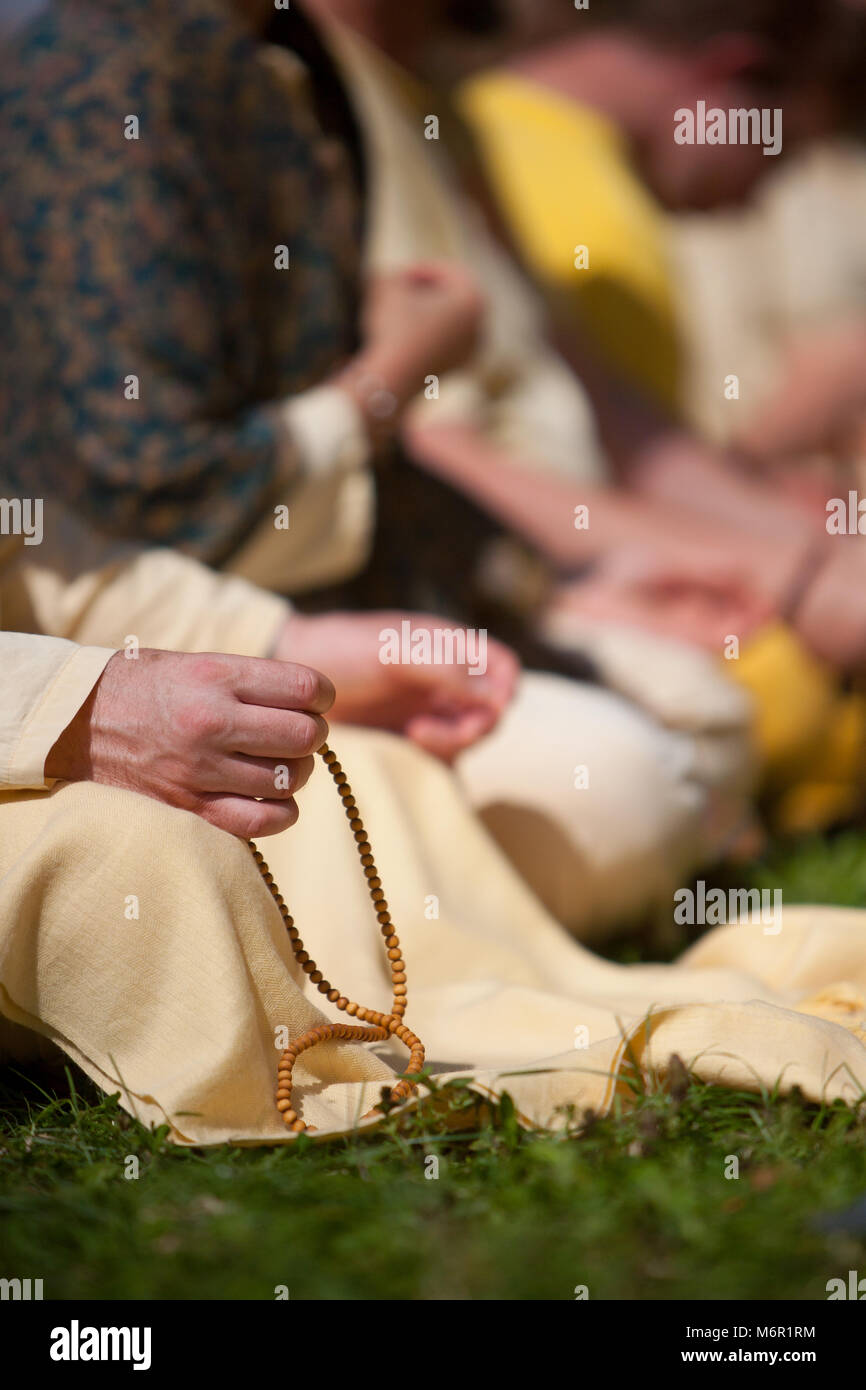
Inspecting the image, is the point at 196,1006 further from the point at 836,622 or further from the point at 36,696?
the point at 836,622

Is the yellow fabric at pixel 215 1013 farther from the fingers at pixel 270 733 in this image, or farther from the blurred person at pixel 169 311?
the blurred person at pixel 169 311

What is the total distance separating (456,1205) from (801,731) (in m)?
1.34

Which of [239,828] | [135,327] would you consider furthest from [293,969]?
[135,327]

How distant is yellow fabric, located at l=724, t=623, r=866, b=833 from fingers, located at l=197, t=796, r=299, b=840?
1113mm

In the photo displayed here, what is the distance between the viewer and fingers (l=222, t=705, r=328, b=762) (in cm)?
86

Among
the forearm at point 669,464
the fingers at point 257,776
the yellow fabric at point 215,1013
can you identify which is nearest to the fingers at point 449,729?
the yellow fabric at point 215,1013

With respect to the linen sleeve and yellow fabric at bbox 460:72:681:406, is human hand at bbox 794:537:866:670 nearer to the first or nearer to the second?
yellow fabric at bbox 460:72:681:406

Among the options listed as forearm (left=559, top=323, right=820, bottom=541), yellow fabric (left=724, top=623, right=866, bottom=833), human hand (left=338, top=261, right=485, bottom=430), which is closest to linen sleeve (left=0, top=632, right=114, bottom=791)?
human hand (left=338, top=261, right=485, bottom=430)

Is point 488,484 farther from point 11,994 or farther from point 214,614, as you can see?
point 11,994

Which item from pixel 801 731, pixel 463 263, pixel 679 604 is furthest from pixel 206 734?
pixel 463 263

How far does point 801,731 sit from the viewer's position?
77.5 inches

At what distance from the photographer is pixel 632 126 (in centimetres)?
299
